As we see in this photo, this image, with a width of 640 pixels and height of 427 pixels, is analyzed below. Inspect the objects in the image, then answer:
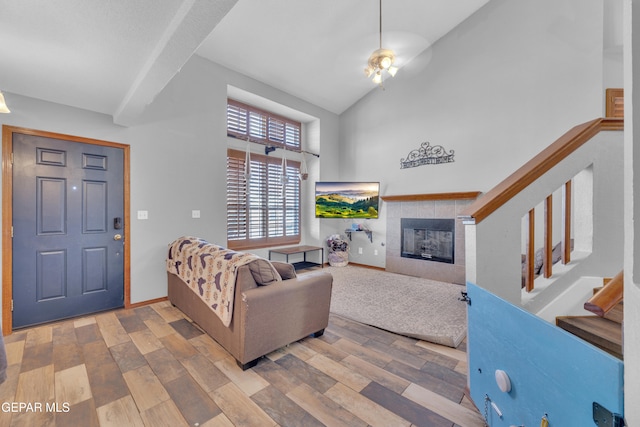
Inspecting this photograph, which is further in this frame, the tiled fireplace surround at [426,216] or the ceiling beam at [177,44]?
the tiled fireplace surround at [426,216]

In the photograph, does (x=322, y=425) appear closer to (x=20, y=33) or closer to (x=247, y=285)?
(x=247, y=285)

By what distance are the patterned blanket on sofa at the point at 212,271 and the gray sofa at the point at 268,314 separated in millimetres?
81

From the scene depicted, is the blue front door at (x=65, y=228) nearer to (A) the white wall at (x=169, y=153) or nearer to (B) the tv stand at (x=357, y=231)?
(A) the white wall at (x=169, y=153)

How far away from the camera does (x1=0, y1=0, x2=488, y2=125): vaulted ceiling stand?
1531mm

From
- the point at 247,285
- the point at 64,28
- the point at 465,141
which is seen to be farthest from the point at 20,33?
the point at 465,141

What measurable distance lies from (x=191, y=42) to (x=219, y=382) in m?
2.31

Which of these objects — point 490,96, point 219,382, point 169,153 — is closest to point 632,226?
point 219,382

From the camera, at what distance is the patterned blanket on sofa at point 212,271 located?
6.52 feet

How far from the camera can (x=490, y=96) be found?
3947 mm

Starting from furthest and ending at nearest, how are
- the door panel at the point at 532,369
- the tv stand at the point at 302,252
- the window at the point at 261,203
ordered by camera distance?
the tv stand at the point at 302,252, the window at the point at 261,203, the door panel at the point at 532,369

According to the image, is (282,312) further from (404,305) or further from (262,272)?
(404,305)

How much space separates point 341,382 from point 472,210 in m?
1.41

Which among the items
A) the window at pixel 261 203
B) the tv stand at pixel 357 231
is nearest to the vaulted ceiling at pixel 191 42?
the window at pixel 261 203

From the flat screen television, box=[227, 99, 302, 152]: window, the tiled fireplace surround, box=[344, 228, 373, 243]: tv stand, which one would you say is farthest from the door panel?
box=[227, 99, 302, 152]: window
